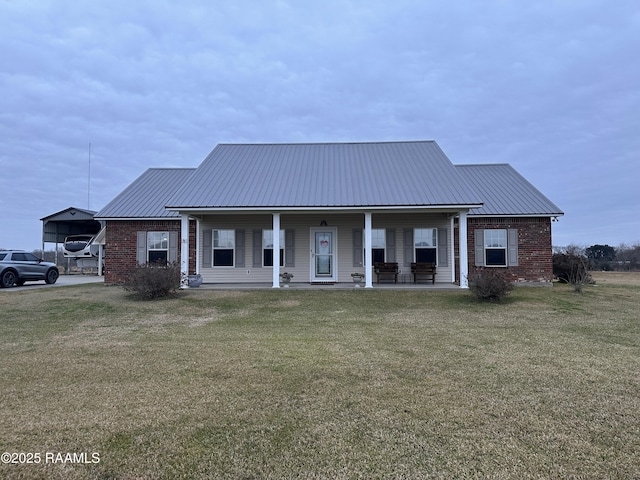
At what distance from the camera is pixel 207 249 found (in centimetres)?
1577

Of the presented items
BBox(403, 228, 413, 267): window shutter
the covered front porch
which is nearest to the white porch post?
the covered front porch

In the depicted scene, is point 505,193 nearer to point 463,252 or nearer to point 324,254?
point 463,252

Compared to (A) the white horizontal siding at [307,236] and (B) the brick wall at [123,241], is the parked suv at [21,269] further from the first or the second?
(A) the white horizontal siding at [307,236]

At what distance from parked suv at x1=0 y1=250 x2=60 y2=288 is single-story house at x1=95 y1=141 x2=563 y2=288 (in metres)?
3.81

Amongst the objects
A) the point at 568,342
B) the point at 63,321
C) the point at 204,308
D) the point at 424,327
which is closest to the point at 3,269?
the point at 63,321

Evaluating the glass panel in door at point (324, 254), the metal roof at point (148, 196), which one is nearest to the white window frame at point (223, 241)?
the metal roof at point (148, 196)

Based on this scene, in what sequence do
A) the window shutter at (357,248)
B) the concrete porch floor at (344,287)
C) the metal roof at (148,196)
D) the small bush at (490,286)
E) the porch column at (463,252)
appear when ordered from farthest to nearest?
the metal roof at (148,196), the window shutter at (357,248), the concrete porch floor at (344,287), the porch column at (463,252), the small bush at (490,286)

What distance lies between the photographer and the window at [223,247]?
15.7 meters

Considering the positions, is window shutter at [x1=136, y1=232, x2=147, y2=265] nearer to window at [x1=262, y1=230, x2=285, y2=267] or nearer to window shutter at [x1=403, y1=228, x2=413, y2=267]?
window at [x1=262, y1=230, x2=285, y2=267]

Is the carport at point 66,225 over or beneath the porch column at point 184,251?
over

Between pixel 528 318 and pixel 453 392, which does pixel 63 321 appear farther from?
pixel 528 318

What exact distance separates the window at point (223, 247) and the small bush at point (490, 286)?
9.14 m

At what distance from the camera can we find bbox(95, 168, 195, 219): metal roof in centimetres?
1628

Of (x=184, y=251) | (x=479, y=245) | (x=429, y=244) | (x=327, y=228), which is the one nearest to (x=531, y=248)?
(x=479, y=245)
